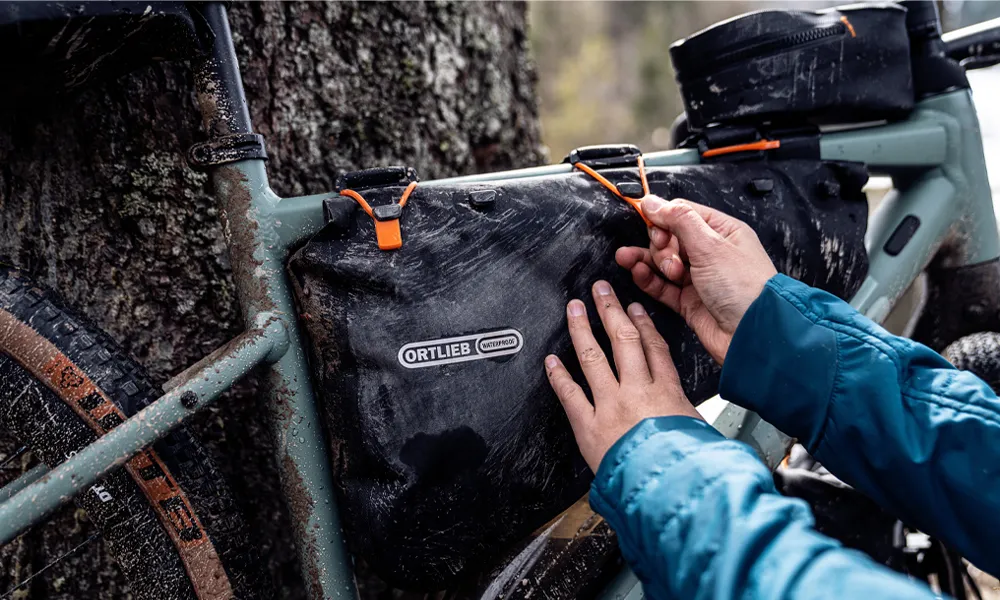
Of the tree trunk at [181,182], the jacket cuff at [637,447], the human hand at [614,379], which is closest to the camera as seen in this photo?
the jacket cuff at [637,447]

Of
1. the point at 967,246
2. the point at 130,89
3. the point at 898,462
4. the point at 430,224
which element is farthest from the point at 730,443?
the point at 130,89

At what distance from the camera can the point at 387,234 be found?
856 mm

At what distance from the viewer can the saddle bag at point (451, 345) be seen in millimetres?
856

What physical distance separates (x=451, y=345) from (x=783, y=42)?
2.76ft

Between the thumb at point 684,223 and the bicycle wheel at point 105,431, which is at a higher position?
the thumb at point 684,223

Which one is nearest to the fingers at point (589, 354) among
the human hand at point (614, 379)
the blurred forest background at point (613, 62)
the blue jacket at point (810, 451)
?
the human hand at point (614, 379)

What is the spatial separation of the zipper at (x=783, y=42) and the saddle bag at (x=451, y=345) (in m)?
0.36

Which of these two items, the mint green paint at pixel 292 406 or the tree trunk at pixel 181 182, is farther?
the tree trunk at pixel 181 182

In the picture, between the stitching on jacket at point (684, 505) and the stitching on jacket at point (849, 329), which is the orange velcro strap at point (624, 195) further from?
the stitching on jacket at point (684, 505)

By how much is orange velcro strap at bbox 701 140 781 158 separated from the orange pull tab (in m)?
0.63

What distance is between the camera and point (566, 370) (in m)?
0.95

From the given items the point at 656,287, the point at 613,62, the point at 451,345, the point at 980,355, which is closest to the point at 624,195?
the point at 656,287

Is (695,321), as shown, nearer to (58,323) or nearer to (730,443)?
(730,443)

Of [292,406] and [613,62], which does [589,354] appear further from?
[613,62]
